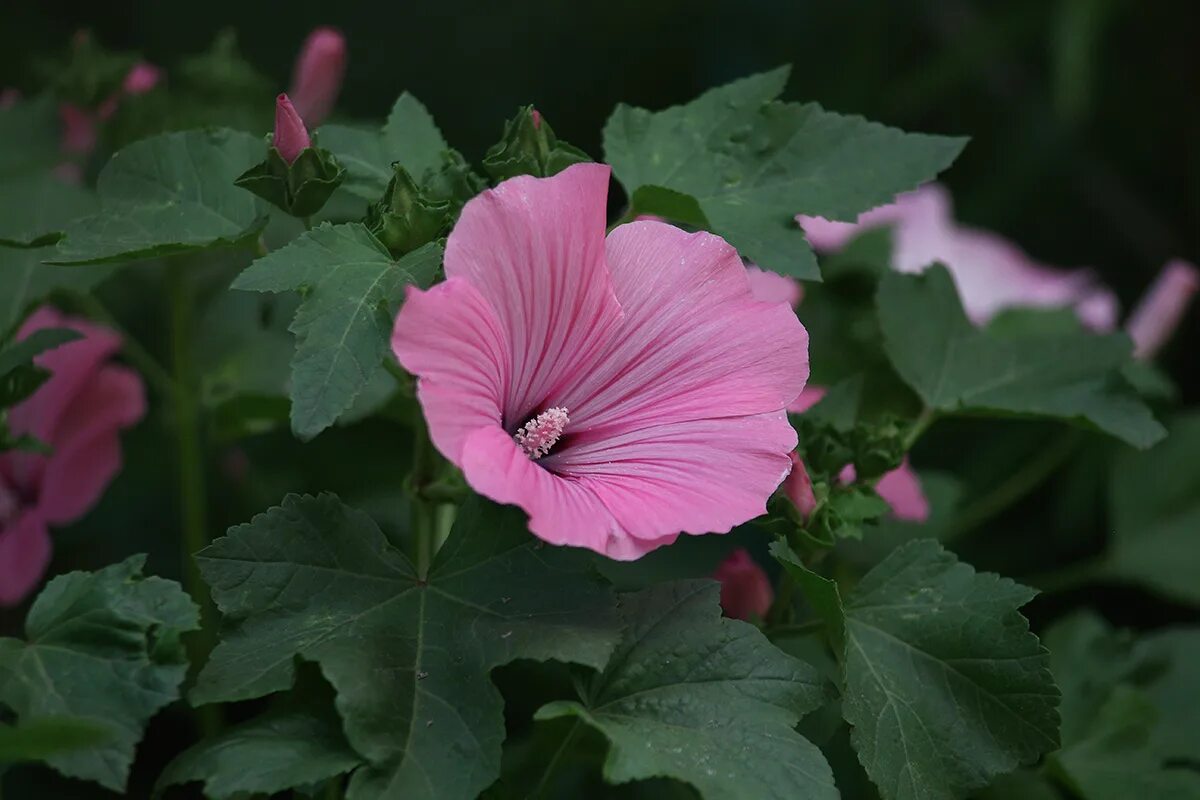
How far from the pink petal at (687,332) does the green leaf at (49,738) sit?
30 centimetres

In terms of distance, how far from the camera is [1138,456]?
4.40 ft

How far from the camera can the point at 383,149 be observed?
0.76 metres

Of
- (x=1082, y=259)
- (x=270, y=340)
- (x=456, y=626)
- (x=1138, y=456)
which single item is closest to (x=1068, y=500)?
(x=1138, y=456)

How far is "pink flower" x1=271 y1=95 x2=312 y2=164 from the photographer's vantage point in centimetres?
67

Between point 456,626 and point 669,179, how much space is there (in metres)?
0.32

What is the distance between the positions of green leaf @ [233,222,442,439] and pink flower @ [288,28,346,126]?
0.43 m

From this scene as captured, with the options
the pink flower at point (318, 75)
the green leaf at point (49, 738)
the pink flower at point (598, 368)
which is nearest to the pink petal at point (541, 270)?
the pink flower at point (598, 368)

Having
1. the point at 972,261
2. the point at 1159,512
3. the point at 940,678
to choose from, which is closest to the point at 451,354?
the point at 940,678

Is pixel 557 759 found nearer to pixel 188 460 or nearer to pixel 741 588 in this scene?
pixel 741 588

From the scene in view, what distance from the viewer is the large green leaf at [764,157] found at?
0.81 metres

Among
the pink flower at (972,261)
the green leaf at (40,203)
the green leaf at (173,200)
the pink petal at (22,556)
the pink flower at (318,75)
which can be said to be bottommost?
the pink flower at (972,261)

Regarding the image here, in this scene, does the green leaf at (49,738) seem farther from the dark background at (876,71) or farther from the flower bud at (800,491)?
the dark background at (876,71)

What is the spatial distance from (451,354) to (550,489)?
0.08 m

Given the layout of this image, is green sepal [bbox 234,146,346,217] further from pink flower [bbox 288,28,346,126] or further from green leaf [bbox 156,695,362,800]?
pink flower [bbox 288,28,346,126]
